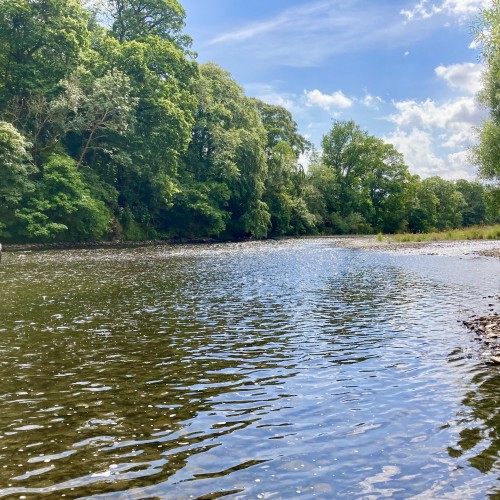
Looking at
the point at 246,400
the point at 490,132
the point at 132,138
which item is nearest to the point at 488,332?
the point at 246,400

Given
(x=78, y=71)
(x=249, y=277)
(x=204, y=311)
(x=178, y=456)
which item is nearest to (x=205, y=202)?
(x=78, y=71)

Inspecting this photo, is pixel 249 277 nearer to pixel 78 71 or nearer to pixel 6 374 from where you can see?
pixel 6 374

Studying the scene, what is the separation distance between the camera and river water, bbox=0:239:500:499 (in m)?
6.66

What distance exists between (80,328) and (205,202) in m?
64.2

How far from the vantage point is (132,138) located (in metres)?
68.5

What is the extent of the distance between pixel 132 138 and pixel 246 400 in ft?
210

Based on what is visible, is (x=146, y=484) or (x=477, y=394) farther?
(x=477, y=394)

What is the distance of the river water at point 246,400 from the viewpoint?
6.66 meters

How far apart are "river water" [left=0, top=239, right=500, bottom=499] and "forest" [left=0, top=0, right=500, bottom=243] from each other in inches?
1181

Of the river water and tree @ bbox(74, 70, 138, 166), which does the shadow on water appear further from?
tree @ bbox(74, 70, 138, 166)

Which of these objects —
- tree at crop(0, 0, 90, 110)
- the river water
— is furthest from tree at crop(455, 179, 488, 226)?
the river water

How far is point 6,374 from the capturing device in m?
11.1

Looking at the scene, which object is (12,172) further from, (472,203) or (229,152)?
(472,203)

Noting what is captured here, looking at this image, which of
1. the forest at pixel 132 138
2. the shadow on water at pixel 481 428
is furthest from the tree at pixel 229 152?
the shadow on water at pixel 481 428
